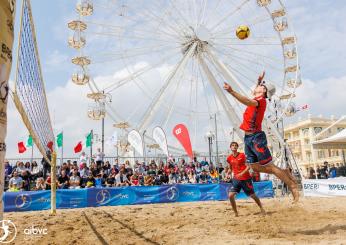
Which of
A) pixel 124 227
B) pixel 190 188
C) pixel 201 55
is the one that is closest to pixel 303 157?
pixel 201 55

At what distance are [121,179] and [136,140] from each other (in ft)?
12.8

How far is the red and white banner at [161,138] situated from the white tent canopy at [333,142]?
408 inches

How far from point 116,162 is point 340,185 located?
10805 mm

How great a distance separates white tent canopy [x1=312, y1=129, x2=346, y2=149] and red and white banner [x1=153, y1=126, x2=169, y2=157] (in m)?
10.4

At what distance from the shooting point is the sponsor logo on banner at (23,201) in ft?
38.3

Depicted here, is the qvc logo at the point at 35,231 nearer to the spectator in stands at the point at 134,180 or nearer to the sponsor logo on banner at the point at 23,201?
the sponsor logo on banner at the point at 23,201

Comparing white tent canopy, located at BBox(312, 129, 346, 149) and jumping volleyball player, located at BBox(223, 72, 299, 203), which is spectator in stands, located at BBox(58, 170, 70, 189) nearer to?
jumping volleyball player, located at BBox(223, 72, 299, 203)

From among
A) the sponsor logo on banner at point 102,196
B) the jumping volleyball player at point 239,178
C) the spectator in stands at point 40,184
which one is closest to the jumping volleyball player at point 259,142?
the jumping volleyball player at point 239,178

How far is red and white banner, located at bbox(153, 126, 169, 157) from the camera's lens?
18484mm

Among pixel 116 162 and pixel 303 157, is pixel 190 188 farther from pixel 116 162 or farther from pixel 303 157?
pixel 303 157

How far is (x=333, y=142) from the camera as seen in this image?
22.8 m

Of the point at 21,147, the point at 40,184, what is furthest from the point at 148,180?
the point at 21,147

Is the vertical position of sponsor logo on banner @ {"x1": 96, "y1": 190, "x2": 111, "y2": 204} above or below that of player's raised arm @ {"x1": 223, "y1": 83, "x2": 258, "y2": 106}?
below

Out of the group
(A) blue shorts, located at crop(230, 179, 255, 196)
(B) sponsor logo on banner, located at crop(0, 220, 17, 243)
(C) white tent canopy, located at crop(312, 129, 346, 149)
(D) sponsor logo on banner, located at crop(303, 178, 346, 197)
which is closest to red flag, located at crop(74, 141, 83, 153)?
(D) sponsor logo on banner, located at crop(303, 178, 346, 197)
